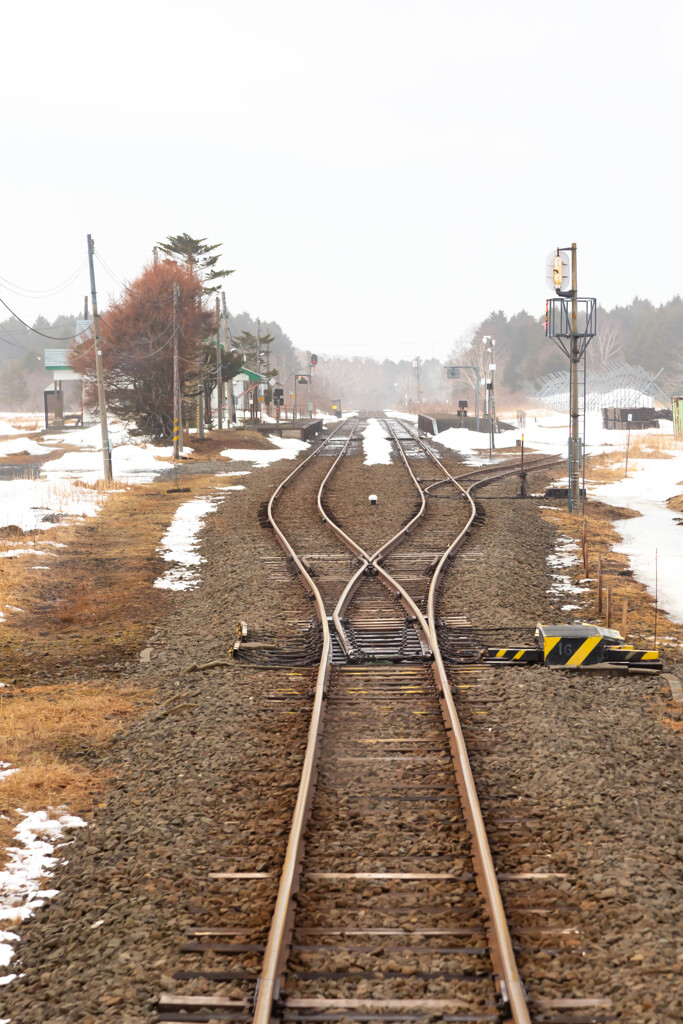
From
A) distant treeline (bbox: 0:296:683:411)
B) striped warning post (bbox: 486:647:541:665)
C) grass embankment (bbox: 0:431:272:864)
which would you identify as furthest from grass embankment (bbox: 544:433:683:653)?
distant treeline (bbox: 0:296:683:411)

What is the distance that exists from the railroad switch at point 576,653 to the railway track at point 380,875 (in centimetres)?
52

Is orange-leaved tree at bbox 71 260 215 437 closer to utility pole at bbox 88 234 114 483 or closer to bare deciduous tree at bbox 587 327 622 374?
utility pole at bbox 88 234 114 483

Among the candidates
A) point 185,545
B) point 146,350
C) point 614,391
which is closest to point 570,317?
point 185,545

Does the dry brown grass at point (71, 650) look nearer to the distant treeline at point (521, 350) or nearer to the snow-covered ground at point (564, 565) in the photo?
the snow-covered ground at point (564, 565)

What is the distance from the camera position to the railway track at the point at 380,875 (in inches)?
171

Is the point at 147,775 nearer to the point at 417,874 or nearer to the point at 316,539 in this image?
the point at 417,874

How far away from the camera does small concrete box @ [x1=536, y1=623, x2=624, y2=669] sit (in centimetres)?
959

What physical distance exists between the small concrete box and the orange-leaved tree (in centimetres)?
3696

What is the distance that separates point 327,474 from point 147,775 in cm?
2358

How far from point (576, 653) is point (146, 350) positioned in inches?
1547

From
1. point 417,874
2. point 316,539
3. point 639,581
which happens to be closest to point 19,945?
point 417,874

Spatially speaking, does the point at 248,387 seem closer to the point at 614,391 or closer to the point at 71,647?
the point at 614,391

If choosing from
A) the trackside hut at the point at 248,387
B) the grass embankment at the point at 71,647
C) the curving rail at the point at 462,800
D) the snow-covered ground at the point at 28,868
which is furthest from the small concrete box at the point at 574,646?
the trackside hut at the point at 248,387

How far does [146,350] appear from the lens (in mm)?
46031
